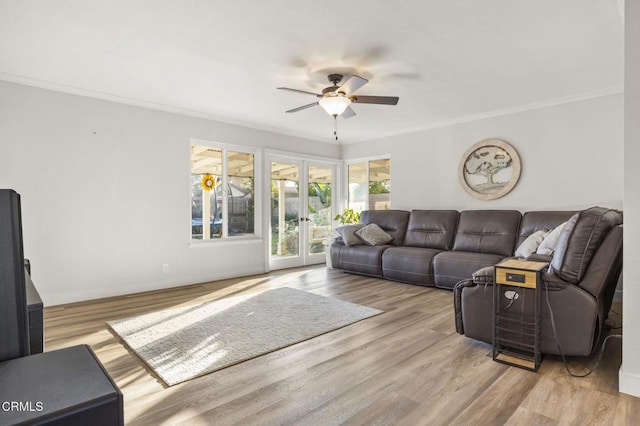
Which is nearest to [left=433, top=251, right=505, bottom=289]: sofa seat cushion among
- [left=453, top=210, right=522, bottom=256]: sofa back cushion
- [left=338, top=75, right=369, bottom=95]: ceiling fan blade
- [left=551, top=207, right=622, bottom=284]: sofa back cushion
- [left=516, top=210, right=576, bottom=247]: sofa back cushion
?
[left=453, top=210, right=522, bottom=256]: sofa back cushion

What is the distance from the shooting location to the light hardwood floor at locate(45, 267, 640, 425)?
5.86 feet

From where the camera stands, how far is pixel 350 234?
A: 18.6 ft

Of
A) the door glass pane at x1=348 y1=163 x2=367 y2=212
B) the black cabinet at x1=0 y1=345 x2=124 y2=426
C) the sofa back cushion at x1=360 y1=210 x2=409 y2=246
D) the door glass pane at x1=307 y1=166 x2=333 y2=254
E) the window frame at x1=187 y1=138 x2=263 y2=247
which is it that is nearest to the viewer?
the black cabinet at x1=0 y1=345 x2=124 y2=426

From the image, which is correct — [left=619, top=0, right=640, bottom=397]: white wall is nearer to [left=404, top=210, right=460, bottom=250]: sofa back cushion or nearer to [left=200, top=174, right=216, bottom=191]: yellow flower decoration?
[left=404, top=210, right=460, bottom=250]: sofa back cushion

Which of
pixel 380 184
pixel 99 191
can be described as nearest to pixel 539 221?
pixel 380 184

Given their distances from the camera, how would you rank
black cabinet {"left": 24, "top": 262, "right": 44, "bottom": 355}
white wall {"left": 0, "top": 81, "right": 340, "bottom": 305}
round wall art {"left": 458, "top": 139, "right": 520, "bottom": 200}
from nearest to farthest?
black cabinet {"left": 24, "top": 262, "right": 44, "bottom": 355}, white wall {"left": 0, "top": 81, "right": 340, "bottom": 305}, round wall art {"left": 458, "top": 139, "right": 520, "bottom": 200}

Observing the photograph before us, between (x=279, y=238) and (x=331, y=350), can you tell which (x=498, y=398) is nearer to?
(x=331, y=350)

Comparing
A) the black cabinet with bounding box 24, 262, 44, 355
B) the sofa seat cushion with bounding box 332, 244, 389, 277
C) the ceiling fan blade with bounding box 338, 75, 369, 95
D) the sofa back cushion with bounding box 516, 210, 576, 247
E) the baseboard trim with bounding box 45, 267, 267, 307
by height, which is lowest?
the baseboard trim with bounding box 45, 267, 267, 307

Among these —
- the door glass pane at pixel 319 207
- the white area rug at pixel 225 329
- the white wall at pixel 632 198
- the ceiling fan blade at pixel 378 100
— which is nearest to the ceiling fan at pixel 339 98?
the ceiling fan blade at pixel 378 100

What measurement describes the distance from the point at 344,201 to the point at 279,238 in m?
1.69

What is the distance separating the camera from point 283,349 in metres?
2.64

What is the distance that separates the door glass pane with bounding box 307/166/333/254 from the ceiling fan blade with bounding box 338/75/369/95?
10.8ft

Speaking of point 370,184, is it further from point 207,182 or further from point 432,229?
point 207,182

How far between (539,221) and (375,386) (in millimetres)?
3346
